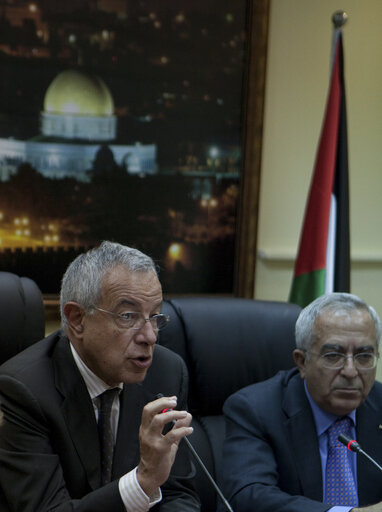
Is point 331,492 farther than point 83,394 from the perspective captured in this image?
Yes

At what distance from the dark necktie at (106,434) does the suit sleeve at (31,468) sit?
0.10 meters

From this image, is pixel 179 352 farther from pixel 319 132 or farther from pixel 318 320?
pixel 319 132

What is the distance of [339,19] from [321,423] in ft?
5.79

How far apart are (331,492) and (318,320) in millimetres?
438

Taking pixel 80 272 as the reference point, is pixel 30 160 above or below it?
above

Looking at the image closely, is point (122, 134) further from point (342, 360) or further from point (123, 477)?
point (123, 477)

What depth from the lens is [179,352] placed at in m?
2.11

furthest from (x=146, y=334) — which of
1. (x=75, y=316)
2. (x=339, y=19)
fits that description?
(x=339, y=19)

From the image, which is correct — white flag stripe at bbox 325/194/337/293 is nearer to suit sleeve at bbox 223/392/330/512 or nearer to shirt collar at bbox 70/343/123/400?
suit sleeve at bbox 223/392/330/512

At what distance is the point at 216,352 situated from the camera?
7.01ft

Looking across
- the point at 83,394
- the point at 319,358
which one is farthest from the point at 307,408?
the point at 83,394

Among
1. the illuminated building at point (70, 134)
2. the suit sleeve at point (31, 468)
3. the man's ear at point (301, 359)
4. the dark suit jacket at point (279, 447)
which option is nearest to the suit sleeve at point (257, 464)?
the dark suit jacket at point (279, 447)

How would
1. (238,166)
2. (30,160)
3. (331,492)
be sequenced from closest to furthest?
(331,492)
(30,160)
(238,166)

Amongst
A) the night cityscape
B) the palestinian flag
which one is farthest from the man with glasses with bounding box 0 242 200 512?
the palestinian flag
